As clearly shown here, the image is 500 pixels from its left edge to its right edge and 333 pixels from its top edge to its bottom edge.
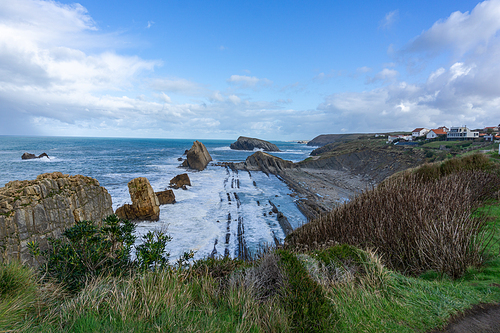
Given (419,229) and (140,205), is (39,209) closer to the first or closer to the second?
(140,205)

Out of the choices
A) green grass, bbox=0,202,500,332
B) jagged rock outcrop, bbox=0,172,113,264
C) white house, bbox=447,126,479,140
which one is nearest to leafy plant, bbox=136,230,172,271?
green grass, bbox=0,202,500,332

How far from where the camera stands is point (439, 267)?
450 cm

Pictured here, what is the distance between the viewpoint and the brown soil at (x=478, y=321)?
298cm

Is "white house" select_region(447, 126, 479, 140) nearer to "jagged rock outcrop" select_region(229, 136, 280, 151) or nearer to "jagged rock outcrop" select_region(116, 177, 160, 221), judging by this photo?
"jagged rock outcrop" select_region(229, 136, 280, 151)

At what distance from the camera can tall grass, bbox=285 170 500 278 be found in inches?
177

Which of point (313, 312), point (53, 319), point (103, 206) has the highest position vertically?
point (313, 312)

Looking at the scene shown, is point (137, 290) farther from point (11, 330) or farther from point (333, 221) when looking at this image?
point (333, 221)

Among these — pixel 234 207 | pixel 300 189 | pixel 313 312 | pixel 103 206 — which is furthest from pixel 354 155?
pixel 313 312

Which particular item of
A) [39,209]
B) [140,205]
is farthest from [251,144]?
[39,209]

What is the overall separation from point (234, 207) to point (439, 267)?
18.1 metres

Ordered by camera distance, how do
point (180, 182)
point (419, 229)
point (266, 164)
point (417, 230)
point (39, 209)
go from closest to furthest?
1. point (419, 229)
2. point (417, 230)
3. point (39, 209)
4. point (180, 182)
5. point (266, 164)

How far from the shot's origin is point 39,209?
8469 millimetres

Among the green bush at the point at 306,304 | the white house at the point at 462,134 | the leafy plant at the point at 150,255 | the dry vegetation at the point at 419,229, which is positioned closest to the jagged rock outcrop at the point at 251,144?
the white house at the point at 462,134

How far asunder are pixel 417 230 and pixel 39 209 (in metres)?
12.5
